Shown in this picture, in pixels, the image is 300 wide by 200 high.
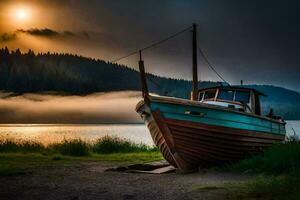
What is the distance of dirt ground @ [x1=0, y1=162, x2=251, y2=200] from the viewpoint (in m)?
10.4

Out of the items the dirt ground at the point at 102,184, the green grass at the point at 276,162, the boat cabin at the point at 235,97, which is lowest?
the dirt ground at the point at 102,184

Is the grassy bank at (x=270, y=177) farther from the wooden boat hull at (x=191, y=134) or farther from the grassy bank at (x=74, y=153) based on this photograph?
the grassy bank at (x=74, y=153)

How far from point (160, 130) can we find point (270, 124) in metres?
5.92

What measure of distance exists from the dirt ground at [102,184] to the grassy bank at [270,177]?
1.97ft

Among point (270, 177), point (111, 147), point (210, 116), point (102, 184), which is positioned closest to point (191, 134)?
point (210, 116)

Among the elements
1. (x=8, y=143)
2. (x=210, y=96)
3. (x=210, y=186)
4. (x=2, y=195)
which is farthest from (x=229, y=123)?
(x=8, y=143)

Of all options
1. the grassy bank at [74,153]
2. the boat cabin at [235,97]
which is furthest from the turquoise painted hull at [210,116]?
the grassy bank at [74,153]

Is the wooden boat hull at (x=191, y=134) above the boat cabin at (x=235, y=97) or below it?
A: below

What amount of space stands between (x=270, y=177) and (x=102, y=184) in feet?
14.8

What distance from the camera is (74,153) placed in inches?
915

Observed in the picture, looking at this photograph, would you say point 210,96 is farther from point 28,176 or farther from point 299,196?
point 299,196

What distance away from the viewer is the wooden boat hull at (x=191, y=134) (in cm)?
1462

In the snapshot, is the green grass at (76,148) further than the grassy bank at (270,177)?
Yes

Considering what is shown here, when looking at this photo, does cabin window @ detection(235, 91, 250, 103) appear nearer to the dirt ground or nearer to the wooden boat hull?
the wooden boat hull
